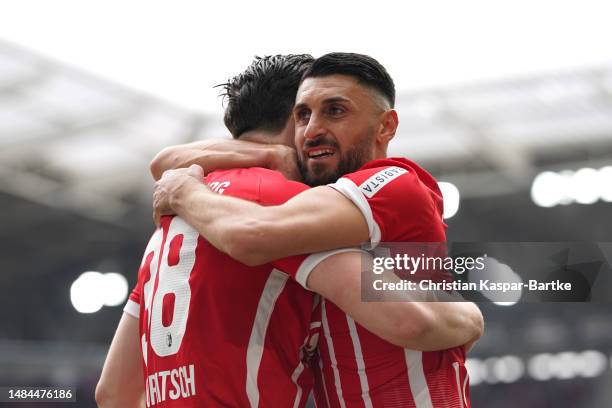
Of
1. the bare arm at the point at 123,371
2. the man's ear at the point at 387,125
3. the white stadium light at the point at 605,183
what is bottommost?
the bare arm at the point at 123,371

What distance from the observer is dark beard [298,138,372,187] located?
212 cm

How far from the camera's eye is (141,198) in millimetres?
11023

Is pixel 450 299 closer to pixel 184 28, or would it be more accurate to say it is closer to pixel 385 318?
pixel 385 318

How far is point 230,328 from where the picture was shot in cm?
182

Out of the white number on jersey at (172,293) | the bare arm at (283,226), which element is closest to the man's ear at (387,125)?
the bare arm at (283,226)

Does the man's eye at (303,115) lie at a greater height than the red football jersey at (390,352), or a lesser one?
greater

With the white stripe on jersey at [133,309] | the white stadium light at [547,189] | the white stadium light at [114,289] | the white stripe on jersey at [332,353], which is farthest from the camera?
the white stadium light at [114,289]

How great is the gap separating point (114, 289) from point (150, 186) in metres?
1.70

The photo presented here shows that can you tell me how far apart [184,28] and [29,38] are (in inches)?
65.5

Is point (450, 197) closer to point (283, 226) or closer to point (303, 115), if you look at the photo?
point (303, 115)

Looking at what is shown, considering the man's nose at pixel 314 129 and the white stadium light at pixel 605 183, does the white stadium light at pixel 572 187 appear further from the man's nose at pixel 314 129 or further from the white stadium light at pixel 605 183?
the man's nose at pixel 314 129

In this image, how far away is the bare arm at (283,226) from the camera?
1685 mm

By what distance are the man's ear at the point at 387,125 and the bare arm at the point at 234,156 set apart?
0.88ft

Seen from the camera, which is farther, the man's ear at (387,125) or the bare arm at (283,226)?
the man's ear at (387,125)
